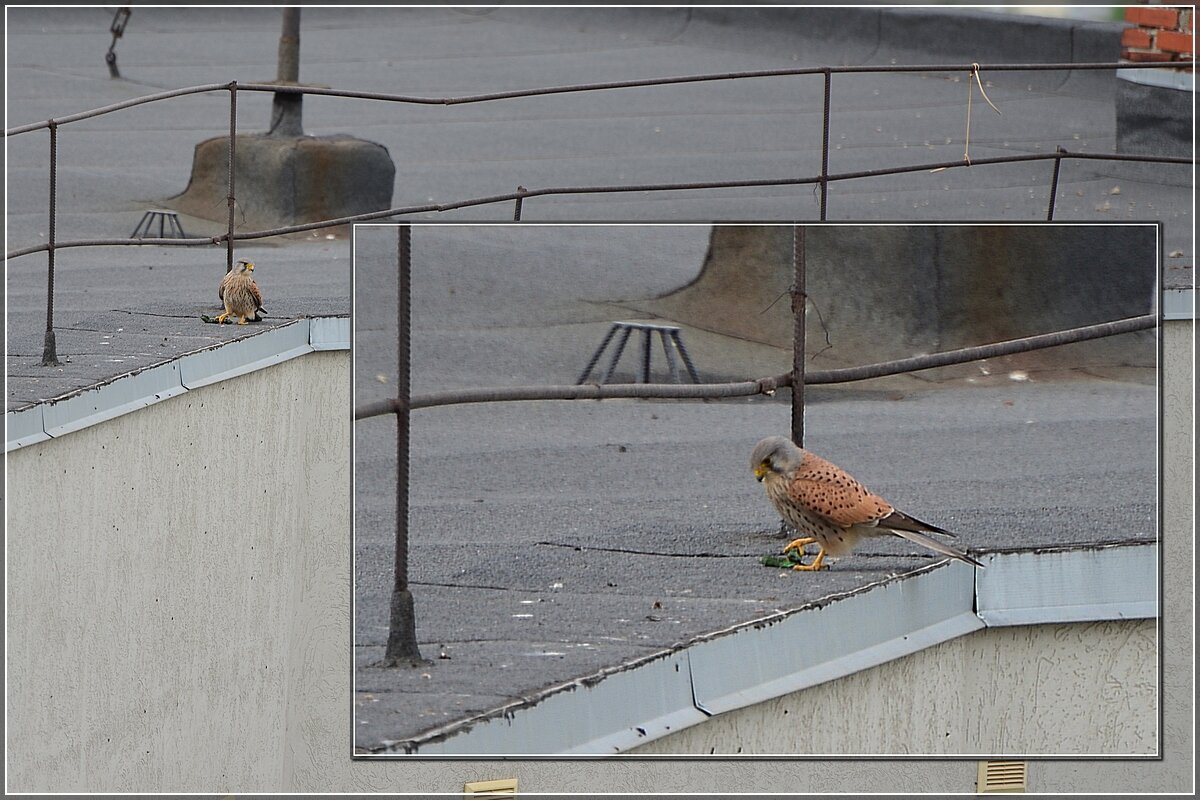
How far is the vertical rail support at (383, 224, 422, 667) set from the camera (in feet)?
11.6

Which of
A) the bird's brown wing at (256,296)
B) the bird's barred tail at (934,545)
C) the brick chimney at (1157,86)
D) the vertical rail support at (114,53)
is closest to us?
the bird's barred tail at (934,545)

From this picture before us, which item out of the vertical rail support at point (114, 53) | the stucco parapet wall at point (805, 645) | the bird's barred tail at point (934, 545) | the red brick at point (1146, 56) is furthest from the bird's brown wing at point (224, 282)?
the vertical rail support at point (114, 53)

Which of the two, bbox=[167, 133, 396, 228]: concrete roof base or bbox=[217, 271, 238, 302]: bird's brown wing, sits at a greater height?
bbox=[167, 133, 396, 228]: concrete roof base

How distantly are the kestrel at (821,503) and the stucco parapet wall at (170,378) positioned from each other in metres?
1.13

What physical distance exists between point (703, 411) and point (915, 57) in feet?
18.6

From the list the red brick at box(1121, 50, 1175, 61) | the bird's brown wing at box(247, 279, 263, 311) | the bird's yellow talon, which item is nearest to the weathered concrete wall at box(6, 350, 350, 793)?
the bird's brown wing at box(247, 279, 263, 311)

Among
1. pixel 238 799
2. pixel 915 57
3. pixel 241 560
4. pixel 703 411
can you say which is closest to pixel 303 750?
pixel 238 799

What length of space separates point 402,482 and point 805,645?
1.07 m

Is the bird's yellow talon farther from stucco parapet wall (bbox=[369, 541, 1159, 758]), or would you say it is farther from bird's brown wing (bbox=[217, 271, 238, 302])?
bird's brown wing (bbox=[217, 271, 238, 302])

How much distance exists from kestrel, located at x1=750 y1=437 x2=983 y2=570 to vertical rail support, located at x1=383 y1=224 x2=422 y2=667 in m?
0.88

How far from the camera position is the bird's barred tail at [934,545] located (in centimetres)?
367

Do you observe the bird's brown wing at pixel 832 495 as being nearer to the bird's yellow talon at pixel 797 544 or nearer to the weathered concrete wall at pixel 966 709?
the bird's yellow talon at pixel 797 544

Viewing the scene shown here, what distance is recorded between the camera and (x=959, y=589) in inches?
144

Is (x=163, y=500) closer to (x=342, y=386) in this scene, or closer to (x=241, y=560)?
(x=241, y=560)
